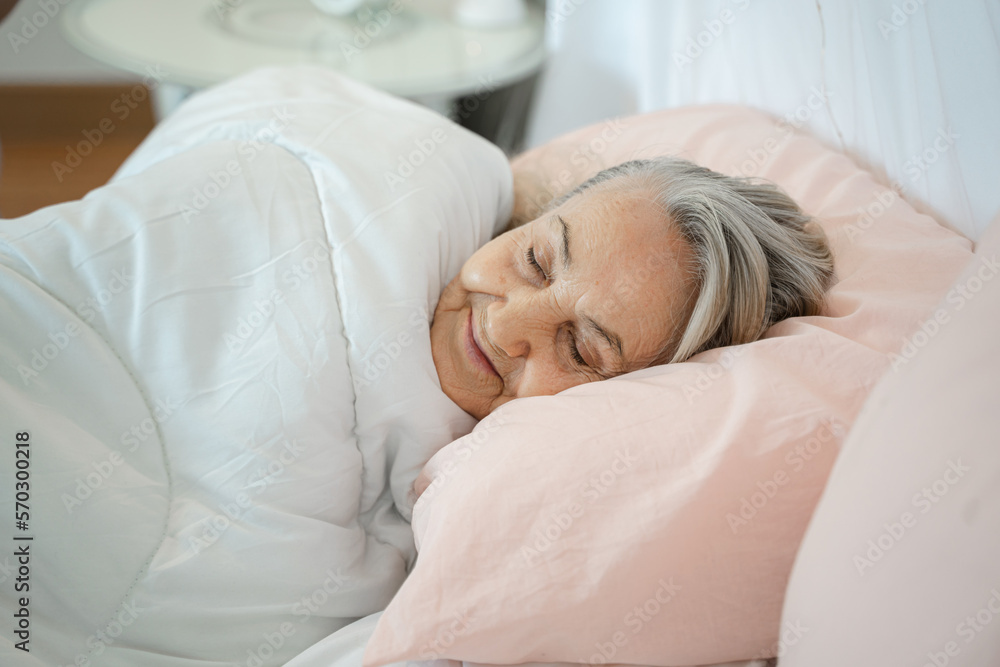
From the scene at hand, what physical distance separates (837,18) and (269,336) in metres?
1.00

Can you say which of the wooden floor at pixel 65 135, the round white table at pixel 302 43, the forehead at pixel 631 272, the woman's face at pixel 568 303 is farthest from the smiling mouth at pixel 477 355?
the wooden floor at pixel 65 135

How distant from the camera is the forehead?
2.84ft

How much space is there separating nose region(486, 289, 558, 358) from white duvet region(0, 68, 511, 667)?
0.34 ft

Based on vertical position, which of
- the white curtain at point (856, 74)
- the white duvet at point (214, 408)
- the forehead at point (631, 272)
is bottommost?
the white duvet at point (214, 408)

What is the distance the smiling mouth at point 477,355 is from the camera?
95 cm

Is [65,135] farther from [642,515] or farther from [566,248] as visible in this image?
[642,515]

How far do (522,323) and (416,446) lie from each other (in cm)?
20

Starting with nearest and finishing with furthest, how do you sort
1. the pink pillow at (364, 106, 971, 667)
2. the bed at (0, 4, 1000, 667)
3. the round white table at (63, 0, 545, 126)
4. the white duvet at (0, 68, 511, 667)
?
the bed at (0, 4, 1000, 667) → the pink pillow at (364, 106, 971, 667) → the white duvet at (0, 68, 511, 667) → the round white table at (63, 0, 545, 126)

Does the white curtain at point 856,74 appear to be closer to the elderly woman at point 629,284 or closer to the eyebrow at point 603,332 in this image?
the elderly woman at point 629,284

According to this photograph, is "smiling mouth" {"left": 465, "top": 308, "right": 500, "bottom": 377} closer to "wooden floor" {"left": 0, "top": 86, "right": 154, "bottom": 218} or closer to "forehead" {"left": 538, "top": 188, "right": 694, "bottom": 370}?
"forehead" {"left": 538, "top": 188, "right": 694, "bottom": 370}

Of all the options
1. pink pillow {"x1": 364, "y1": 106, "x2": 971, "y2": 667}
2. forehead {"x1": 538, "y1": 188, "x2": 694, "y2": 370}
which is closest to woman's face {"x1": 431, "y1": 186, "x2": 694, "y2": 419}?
forehead {"x1": 538, "y1": 188, "x2": 694, "y2": 370}

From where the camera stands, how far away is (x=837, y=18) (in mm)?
1163

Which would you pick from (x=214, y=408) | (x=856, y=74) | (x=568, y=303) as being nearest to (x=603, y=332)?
(x=568, y=303)

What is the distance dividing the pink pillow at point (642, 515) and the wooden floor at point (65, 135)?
7.32ft
